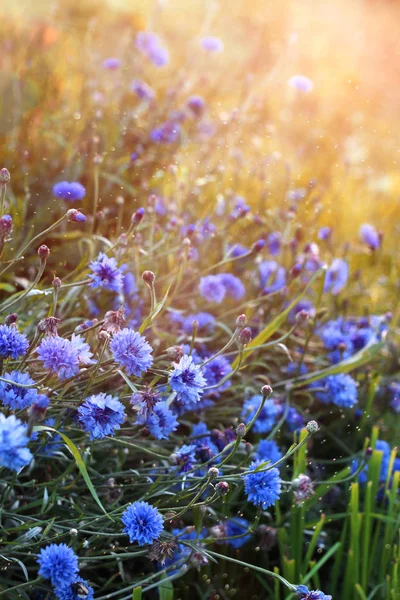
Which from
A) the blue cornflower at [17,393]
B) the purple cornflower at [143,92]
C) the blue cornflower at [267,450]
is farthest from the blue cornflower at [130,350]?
the purple cornflower at [143,92]

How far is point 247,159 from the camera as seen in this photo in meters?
2.16

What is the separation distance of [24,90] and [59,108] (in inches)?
4.7

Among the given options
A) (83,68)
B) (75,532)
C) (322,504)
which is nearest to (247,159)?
(83,68)

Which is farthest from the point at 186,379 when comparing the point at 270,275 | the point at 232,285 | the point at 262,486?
the point at 270,275

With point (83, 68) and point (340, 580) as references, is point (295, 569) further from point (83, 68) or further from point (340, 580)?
point (83, 68)

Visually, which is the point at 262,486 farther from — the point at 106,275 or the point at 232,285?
the point at 232,285

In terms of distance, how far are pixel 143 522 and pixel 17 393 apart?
0.68 feet

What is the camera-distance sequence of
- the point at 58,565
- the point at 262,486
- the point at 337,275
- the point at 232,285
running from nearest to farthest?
the point at 58,565 < the point at 262,486 < the point at 232,285 < the point at 337,275

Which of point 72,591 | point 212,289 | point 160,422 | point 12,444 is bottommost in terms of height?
point 72,591

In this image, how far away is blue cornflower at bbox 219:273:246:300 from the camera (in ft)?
4.64

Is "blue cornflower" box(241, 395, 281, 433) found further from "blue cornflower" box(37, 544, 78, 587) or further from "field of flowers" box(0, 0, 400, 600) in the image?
"blue cornflower" box(37, 544, 78, 587)

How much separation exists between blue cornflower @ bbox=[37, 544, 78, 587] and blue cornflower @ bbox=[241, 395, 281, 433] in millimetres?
443

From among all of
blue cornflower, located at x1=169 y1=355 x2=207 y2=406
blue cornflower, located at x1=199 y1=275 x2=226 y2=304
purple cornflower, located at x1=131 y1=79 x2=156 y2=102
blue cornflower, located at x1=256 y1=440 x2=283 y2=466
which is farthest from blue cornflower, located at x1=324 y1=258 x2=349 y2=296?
blue cornflower, located at x1=169 y1=355 x2=207 y2=406

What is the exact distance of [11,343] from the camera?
0.85 metres
